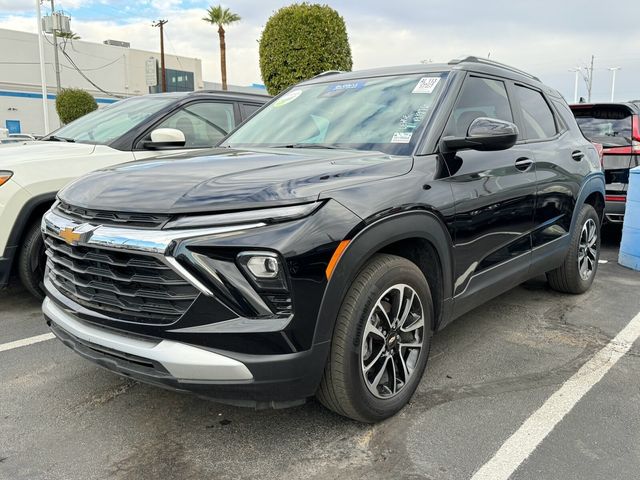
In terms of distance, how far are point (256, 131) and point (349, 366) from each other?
6.74 ft

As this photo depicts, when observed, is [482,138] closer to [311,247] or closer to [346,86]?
[346,86]

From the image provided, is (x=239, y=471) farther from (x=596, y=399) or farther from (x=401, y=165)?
(x=596, y=399)

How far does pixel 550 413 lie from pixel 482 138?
1485mm

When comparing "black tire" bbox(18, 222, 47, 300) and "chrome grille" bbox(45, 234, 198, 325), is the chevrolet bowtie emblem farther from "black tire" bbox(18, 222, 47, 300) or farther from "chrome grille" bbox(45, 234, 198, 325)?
"black tire" bbox(18, 222, 47, 300)

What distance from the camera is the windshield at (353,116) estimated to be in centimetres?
319

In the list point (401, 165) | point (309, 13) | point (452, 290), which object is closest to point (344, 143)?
point (401, 165)

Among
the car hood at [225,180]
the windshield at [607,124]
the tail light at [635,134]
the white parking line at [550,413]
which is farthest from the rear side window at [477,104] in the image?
the tail light at [635,134]

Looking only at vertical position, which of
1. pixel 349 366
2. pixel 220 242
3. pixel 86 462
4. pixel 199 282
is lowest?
pixel 86 462

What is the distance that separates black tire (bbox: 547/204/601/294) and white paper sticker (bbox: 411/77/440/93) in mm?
1973

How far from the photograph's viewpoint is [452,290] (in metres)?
3.09

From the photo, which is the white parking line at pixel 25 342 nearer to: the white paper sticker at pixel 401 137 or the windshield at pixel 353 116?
the windshield at pixel 353 116

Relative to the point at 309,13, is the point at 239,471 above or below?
below

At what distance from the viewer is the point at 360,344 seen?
97.4 inches

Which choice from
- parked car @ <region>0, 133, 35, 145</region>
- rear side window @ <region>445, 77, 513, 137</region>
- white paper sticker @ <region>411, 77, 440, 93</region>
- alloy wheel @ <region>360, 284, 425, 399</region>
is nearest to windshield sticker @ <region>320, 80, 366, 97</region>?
white paper sticker @ <region>411, 77, 440, 93</region>
